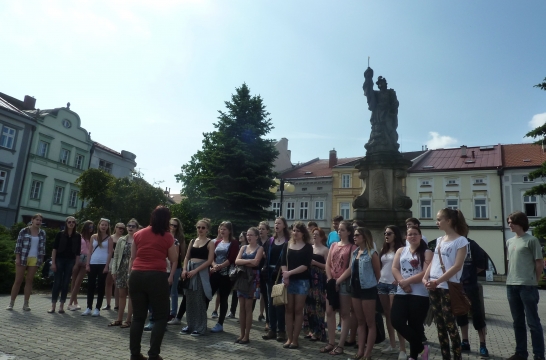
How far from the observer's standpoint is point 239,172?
73.0 feet

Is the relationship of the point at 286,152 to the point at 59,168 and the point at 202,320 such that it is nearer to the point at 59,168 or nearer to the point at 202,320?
the point at 59,168


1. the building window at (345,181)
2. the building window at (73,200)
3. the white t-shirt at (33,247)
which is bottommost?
the white t-shirt at (33,247)

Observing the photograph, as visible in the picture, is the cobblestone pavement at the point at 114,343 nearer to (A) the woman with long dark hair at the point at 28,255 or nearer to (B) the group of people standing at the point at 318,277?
(B) the group of people standing at the point at 318,277

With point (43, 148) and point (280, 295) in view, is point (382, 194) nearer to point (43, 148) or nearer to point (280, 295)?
point (280, 295)

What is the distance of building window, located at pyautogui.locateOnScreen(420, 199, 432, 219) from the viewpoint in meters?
38.8

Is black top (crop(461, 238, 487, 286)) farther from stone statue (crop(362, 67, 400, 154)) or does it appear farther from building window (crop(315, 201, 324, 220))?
building window (crop(315, 201, 324, 220))

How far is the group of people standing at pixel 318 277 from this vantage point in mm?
4730

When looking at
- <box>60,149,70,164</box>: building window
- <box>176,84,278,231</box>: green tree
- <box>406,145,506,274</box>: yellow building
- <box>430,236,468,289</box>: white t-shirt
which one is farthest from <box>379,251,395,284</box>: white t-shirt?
<box>60,149,70,164</box>: building window

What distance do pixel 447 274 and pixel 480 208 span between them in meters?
36.2

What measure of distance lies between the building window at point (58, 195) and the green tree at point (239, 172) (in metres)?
18.2

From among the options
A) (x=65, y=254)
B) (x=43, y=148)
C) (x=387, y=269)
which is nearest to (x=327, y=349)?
(x=387, y=269)

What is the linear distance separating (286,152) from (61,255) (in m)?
47.2

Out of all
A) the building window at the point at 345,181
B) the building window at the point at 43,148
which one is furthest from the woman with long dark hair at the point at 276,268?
the building window at the point at 345,181

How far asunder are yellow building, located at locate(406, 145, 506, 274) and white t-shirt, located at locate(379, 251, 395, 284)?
3344 cm
